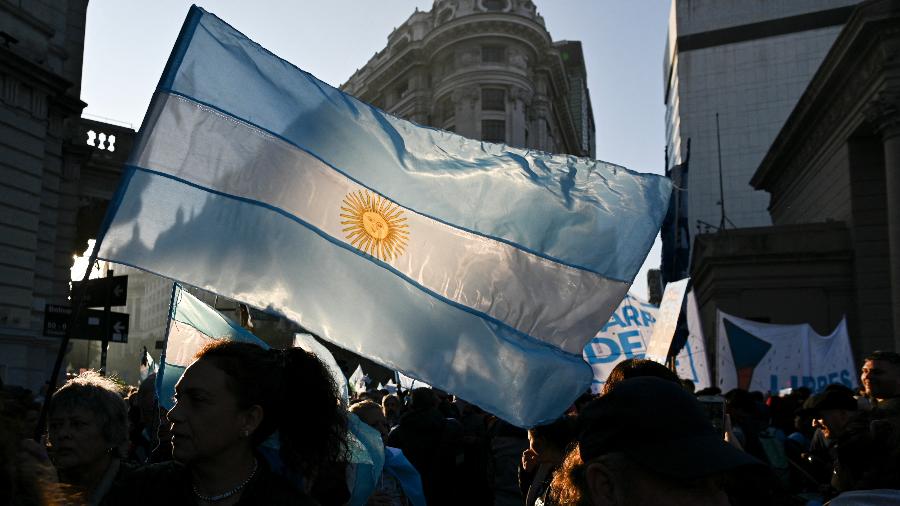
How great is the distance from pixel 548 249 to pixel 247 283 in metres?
1.62

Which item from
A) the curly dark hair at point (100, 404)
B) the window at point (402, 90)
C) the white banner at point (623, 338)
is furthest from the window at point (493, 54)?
the curly dark hair at point (100, 404)

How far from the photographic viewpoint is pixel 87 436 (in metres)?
3.16

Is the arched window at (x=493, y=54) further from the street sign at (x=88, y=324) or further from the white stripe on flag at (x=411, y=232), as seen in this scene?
the white stripe on flag at (x=411, y=232)

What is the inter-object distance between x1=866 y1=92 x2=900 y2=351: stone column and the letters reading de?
20.8m

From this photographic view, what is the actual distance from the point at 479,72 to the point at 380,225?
192 feet

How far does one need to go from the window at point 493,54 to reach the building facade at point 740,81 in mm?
18891

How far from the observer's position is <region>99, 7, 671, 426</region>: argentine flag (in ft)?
12.0

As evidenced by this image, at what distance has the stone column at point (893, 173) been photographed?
2139 centimetres

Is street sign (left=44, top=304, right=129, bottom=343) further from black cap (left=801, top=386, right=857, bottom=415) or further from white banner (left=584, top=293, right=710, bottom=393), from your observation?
black cap (left=801, top=386, right=857, bottom=415)

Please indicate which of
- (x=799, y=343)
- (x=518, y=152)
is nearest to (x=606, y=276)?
(x=518, y=152)

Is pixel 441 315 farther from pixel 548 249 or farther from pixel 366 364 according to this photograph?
pixel 366 364

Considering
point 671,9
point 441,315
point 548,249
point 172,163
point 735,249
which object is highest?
point 671,9

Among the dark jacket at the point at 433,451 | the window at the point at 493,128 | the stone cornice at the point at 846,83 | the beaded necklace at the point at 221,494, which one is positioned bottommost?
the dark jacket at the point at 433,451

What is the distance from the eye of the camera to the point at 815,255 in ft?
92.0
